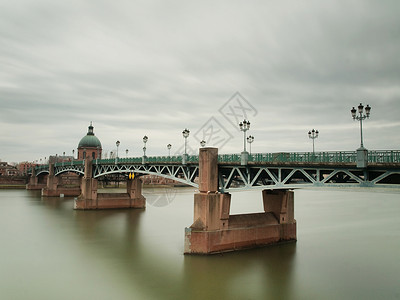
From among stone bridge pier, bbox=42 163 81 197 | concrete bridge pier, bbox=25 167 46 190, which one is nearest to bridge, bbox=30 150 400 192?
stone bridge pier, bbox=42 163 81 197

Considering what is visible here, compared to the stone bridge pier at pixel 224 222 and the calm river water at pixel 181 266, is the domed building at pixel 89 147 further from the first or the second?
the stone bridge pier at pixel 224 222

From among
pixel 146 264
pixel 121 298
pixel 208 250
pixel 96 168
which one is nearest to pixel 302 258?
pixel 208 250

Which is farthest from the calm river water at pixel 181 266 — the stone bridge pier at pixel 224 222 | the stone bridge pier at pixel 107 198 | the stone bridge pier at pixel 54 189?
the stone bridge pier at pixel 54 189

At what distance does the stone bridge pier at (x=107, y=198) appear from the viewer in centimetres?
5075

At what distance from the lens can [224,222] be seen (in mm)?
23984

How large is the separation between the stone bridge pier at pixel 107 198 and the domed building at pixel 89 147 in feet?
199

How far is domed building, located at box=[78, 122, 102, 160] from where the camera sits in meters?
111

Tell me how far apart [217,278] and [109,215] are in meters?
29.9

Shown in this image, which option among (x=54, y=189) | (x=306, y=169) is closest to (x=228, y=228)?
(x=306, y=169)

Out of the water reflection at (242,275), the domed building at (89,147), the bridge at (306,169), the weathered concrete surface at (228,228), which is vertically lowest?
the water reflection at (242,275)

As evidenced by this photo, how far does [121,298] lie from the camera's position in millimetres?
16453

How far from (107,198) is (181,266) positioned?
33.4 meters

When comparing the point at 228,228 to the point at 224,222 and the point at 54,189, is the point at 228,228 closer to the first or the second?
the point at 224,222

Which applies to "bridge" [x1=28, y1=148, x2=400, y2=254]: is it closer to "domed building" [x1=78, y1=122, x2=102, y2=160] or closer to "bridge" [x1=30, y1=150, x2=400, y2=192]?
"bridge" [x1=30, y1=150, x2=400, y2=192]
